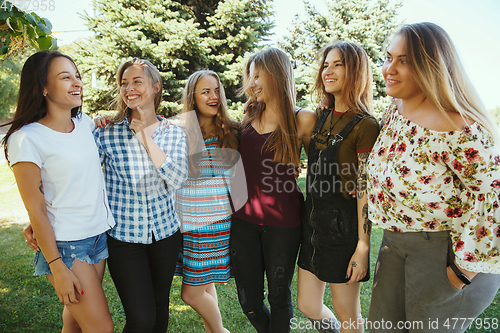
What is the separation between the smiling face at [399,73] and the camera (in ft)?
5.27

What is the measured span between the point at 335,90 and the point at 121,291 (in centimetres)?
190

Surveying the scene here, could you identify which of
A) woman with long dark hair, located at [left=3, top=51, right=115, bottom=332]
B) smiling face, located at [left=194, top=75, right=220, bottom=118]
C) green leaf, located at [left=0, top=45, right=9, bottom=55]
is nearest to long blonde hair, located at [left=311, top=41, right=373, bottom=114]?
smiling face, located at [left=194, top=75, right=220, bottom=118]

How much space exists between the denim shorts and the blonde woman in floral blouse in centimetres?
165

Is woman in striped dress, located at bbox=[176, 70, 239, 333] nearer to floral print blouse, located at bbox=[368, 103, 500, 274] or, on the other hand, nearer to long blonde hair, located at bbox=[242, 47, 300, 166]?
long blonde hair, located at bbox=[242, 47, 300, 166]

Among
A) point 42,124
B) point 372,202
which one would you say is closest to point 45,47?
point 42,124

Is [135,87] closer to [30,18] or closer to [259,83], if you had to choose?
[30,18]

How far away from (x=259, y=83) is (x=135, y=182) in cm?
113

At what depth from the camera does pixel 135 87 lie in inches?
86.6

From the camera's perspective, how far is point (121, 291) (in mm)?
1993

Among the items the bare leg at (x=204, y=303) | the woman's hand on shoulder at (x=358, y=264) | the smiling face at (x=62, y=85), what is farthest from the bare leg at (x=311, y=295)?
the smiling face at (x=62, y=85)

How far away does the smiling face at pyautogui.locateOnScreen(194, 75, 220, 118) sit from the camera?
2475 mm

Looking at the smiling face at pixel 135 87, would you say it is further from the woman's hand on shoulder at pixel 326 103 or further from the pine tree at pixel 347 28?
the pine tree at pixel 347 28

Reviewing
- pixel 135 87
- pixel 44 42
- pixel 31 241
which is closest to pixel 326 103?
pixel 135 87

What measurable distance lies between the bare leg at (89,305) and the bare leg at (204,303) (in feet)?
2.05
